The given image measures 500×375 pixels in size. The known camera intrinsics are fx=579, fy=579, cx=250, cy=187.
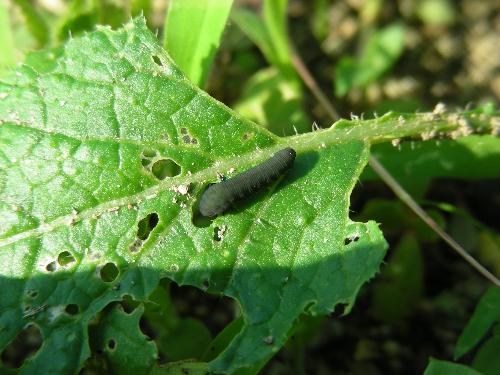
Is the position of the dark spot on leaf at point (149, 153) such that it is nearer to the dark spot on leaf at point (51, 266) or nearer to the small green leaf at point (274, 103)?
the dark spot on leaf at point (51, 266)


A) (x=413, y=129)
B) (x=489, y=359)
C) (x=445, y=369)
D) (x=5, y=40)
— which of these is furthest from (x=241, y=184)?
(x=5, y=40)

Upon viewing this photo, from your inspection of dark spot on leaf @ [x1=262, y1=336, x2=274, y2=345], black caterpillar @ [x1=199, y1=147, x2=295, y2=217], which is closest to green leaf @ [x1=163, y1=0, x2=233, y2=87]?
black caterpillar @ [x1=199, y1=147, x2=295, y2=217]

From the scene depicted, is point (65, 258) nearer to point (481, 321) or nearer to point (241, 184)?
point (241, 184)

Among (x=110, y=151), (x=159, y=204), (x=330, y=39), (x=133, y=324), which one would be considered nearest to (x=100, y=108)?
(x=110, y=151)

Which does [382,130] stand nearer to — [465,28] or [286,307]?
[286,307]

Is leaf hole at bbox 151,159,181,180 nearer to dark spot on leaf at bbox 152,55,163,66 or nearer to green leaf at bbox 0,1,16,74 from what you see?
dark spot on leaf at bbox 152,55,163,66

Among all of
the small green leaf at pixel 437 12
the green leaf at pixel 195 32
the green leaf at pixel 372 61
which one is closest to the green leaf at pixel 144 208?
the green leaf at pixel 195 32
